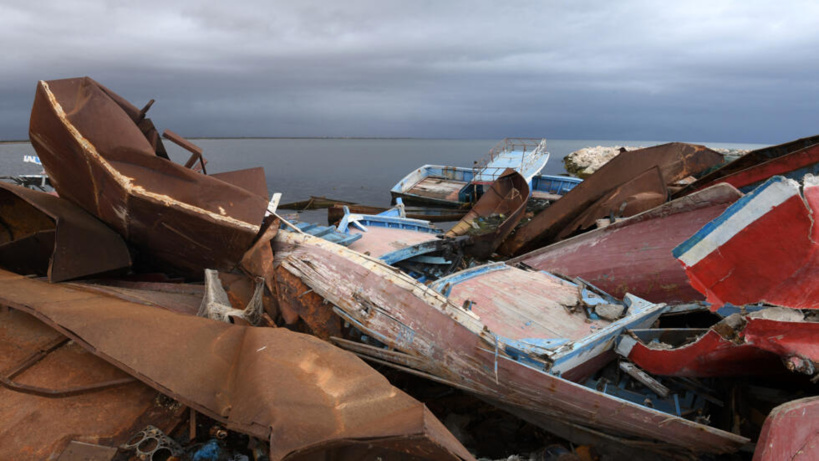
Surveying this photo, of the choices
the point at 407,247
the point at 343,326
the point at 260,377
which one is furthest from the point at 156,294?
the point at 407,247

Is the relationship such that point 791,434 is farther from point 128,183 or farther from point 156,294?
point 128,183

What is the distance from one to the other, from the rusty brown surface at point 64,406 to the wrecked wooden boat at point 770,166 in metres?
7.21

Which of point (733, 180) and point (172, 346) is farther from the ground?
point (733, 180)

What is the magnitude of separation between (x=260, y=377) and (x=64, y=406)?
146 cm

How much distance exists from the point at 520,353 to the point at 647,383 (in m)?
1.21

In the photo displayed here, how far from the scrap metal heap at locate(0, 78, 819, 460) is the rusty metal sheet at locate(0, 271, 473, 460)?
0.01 m

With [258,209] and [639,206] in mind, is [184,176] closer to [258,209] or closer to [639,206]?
[258,209]

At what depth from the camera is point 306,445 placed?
1.96 metres

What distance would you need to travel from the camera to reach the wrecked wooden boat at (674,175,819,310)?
7.15 feet

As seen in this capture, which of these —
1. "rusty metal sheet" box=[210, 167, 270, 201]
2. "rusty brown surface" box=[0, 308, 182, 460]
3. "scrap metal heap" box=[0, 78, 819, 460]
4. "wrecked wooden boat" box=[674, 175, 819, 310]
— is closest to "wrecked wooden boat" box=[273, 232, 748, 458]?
"scrap metal heap" box=[0, 78, 819, 460]

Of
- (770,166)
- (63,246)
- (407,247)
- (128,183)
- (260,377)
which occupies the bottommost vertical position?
(407,247)

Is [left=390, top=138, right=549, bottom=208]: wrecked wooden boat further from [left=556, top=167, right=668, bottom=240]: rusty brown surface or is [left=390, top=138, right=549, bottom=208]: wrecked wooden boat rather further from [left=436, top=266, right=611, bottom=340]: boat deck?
[left=436, top=266, right=611, bottom=340]: boat deck

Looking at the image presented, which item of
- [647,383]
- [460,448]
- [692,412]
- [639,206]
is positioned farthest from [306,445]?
[639,206]

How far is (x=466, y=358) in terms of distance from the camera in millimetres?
3621
